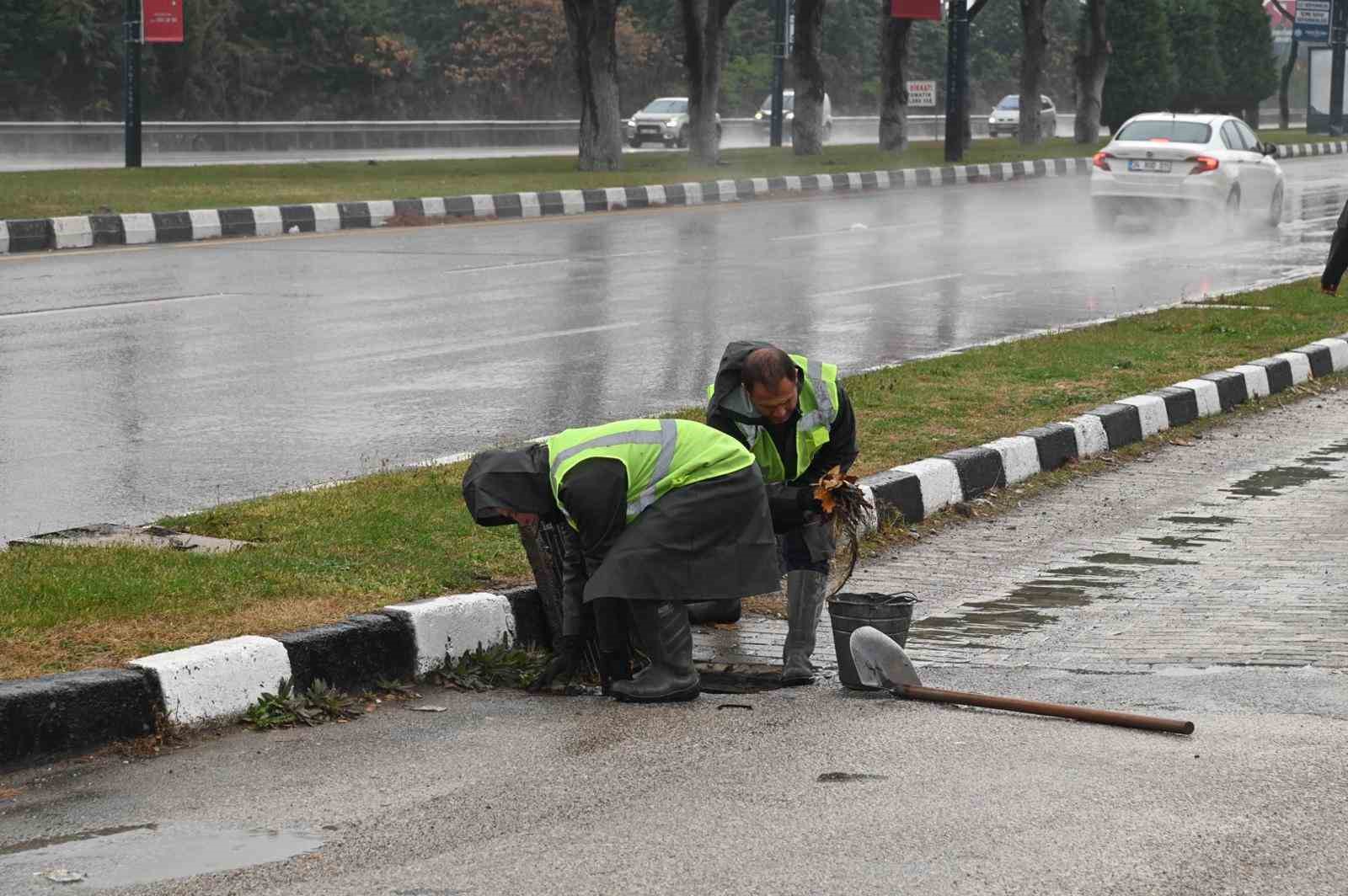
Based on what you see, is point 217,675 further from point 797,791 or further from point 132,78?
point 132,78

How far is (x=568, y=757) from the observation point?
4941 millimetres

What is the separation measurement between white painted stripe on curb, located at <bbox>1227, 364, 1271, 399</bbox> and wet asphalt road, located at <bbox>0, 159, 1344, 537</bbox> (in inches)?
80.1

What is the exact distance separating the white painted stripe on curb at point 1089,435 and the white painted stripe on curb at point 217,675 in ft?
17.0

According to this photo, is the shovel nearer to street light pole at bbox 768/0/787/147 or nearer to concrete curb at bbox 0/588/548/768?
concrete curb at bbox 0/588/548/768

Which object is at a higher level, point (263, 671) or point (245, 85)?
point (245, 85)

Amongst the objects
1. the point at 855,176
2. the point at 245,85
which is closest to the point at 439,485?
the point at 855,176

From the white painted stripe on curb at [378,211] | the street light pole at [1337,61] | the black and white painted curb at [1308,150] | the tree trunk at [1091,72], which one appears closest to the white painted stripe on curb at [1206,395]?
the white painted stripe on curb at [378,211]

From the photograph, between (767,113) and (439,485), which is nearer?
(439,485)

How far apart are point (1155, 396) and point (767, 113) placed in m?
47.9

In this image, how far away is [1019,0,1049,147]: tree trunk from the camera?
4356 cm

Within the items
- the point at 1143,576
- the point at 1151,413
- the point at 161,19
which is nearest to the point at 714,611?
the point at 1143,576

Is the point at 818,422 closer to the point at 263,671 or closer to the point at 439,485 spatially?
the point at 263,671

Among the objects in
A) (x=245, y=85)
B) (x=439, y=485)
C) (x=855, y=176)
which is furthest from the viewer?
(x=245, y=85)

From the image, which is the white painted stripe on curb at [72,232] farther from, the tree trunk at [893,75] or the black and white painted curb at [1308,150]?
the black and white painted curb at [1308,150]
